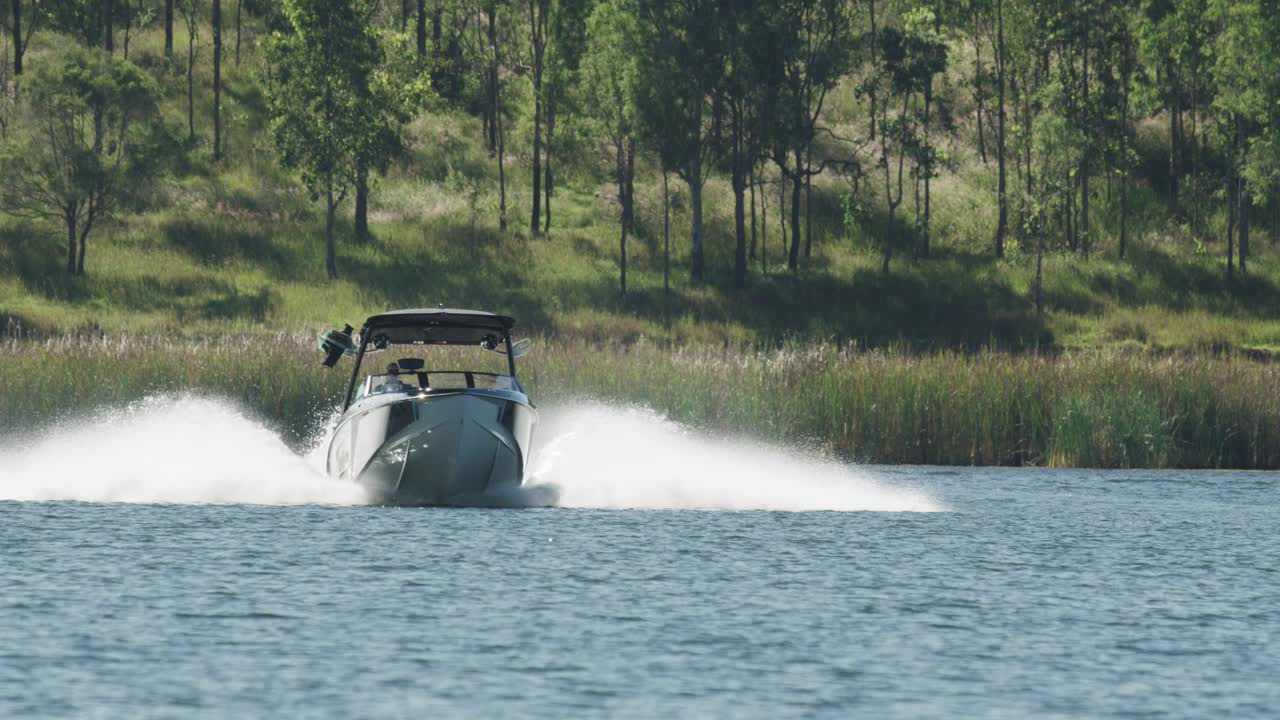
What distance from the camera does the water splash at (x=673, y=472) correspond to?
101ft

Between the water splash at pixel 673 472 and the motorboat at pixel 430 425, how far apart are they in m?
1.87

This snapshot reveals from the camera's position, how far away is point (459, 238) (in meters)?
81.2

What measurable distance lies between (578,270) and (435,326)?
49.9 m

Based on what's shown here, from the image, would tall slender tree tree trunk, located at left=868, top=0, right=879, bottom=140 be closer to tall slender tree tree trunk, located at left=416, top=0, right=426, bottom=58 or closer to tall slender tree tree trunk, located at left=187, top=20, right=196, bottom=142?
tall slender tree tree trunk, located at left=416, top=0, right=426, bottom=58

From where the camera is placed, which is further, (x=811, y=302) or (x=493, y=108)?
(x=493, y=108)

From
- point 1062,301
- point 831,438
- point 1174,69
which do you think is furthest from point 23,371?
point 1174,69

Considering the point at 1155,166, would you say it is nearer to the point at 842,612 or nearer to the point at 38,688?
the point at 842,612

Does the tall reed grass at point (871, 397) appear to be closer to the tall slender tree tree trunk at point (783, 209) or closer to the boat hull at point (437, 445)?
the boat hull at point (437, 445)

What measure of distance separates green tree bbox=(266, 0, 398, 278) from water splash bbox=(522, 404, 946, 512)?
41.2 metres

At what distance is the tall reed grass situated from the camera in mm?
36875

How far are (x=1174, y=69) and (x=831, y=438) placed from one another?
5379cm

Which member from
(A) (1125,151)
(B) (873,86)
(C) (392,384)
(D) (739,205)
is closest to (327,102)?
(D) (739,205)

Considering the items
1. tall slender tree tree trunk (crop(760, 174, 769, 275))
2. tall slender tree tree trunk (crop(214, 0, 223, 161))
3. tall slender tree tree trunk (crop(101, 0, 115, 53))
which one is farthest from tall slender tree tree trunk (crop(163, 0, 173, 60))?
tall slender tree tree trunk (crop(760, 174, 769, 275))

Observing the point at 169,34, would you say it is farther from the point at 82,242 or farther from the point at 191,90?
the point at 82,242
